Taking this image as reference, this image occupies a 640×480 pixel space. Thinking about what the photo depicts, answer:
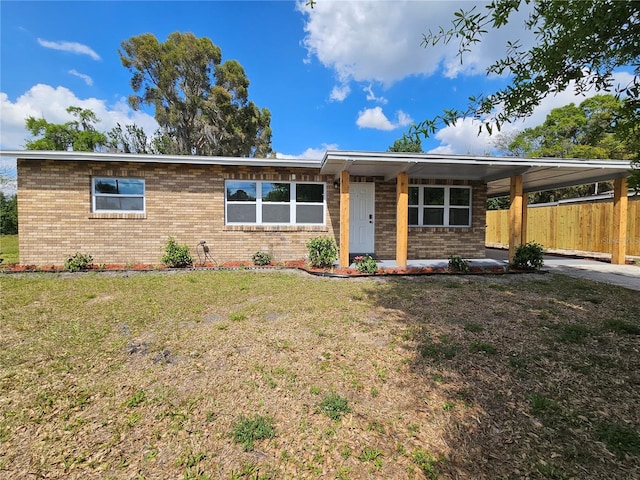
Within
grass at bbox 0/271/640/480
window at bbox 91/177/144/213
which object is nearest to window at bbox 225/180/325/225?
window at bbox 91/177/144/213

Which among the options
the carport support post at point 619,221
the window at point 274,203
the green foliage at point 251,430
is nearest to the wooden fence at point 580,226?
the carport support post at point 619,221

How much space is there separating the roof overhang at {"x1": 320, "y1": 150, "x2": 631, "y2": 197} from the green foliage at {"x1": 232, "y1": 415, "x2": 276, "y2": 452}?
6.24 m

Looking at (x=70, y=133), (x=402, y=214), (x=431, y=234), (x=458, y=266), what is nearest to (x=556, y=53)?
(x=402, y=214)

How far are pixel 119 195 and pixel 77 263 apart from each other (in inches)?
87.3

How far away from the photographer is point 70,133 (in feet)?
88.6

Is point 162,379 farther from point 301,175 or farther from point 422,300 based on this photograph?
point 301,175

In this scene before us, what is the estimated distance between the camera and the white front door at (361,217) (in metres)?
10.1

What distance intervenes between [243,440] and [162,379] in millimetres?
1238

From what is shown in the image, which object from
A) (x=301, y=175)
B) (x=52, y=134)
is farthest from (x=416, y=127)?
(x=52, y=134)

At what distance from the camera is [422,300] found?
533 cm

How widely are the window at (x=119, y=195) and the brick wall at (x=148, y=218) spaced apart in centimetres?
20

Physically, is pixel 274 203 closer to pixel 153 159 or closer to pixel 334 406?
pixel 153 159

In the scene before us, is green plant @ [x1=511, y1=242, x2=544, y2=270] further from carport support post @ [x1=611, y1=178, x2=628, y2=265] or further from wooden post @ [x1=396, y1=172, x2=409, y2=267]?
carport support post @ [x1=611, y1=178, x2=628, y2=265]

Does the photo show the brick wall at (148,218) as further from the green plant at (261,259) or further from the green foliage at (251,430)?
the green foliage at (251,430)
